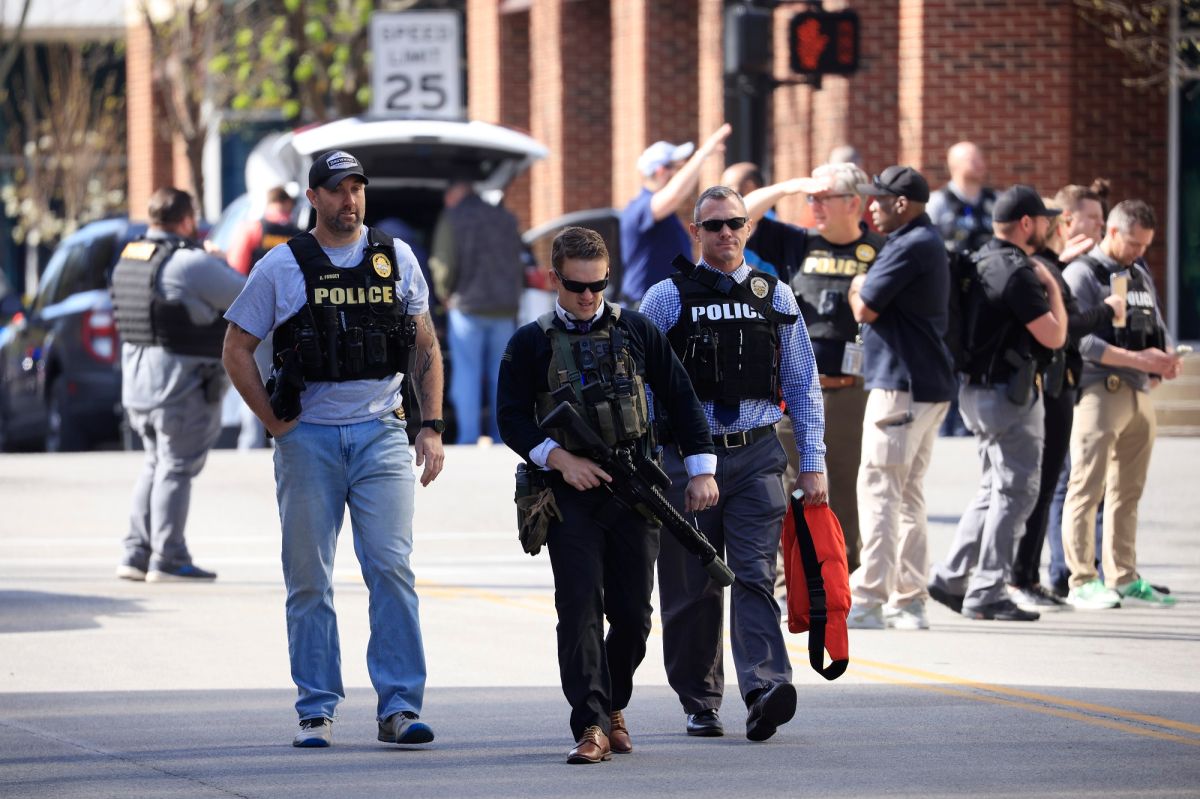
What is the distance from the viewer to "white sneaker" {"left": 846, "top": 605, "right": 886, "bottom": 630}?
10.7 meters

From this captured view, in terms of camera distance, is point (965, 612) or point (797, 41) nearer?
point (965, 612)

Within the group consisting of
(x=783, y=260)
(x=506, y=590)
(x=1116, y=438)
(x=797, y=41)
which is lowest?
(x=506, y=590)

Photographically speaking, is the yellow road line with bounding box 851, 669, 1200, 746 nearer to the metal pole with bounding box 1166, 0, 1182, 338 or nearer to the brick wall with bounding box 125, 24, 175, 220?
the metal pole with bounding box 1166, 0, 1182, 338

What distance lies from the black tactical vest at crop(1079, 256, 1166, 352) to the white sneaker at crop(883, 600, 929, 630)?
1.89 m

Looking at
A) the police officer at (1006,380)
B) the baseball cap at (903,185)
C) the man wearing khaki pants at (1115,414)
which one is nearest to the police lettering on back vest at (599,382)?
the baseball cap at (903,185)

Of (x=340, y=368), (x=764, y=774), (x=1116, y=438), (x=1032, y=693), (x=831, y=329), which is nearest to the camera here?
(x=764, y=774)

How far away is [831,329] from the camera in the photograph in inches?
424

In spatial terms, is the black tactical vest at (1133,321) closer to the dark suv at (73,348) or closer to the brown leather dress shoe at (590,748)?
the brown leather dress shoe at (590,748)

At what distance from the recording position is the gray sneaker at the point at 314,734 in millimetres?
7875

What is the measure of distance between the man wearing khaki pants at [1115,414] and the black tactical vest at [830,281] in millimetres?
1394

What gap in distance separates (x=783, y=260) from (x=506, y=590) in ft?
7.74

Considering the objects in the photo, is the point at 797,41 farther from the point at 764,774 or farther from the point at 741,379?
the point at 764,774

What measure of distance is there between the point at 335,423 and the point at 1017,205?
414cm

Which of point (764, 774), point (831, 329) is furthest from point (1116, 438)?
point (764, 774)
